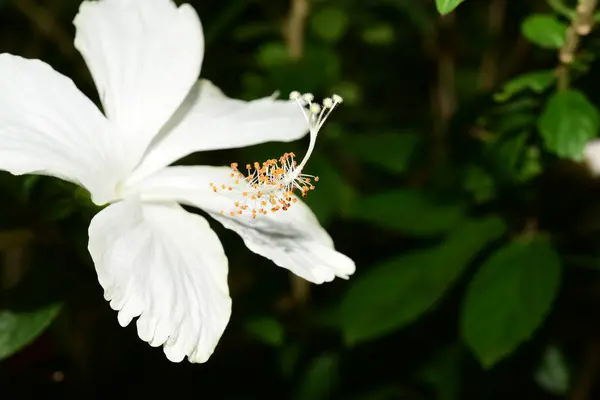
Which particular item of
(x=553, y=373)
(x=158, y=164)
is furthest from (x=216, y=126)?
(x=553, y=373)

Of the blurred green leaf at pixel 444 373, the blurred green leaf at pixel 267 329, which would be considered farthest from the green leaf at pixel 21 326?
the blurred green leaf at pixel 444 373

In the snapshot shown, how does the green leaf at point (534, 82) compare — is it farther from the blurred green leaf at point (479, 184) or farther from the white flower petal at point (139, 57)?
the white flower petal at point (139, 57)

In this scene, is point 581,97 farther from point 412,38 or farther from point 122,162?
point 412,38

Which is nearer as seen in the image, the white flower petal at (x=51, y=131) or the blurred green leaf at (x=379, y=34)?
the white flower petal at (x=51, y=131)

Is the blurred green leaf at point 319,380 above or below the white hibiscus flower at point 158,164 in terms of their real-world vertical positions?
below

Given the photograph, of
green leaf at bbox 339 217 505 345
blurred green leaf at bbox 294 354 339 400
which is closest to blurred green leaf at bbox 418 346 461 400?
blurred green leaf at bbox 294 354 339 400
